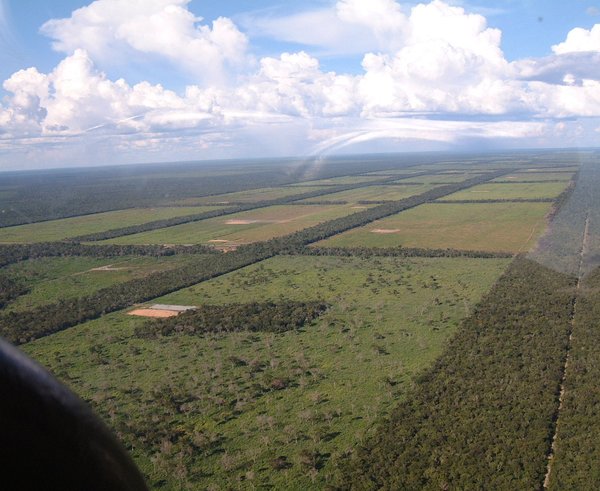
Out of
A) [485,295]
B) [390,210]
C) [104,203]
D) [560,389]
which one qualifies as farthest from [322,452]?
[104,203]

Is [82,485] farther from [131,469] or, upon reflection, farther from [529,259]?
[529,259]

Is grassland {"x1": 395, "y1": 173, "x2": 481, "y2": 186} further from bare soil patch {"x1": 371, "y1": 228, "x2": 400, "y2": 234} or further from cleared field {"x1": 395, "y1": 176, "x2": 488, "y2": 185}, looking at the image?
bare soil patch {"x1": 371, "y1": 228, "x2": 400, "y2": 234}

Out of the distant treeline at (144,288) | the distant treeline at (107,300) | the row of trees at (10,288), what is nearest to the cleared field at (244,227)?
the distant treeline at (144,288)

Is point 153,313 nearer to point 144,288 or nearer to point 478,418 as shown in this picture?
point 144,288

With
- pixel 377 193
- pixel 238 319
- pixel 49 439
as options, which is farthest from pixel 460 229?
pixel 49 439

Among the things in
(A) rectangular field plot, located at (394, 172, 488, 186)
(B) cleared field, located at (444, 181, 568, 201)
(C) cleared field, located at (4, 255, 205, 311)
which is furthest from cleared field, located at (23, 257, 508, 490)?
(A) rectangular field plot, located at (394, 172, 488, 186)

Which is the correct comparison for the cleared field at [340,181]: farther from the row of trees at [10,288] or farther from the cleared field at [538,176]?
the row of trees at [10,288]
